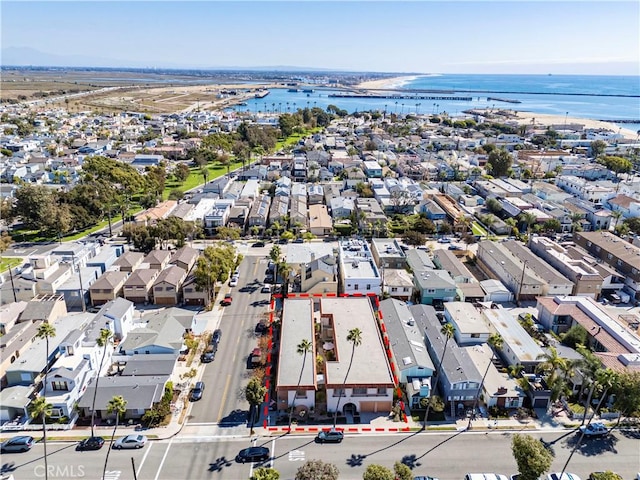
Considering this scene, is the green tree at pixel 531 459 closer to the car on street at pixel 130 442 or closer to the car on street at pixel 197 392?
the car on street at pixel 197 392

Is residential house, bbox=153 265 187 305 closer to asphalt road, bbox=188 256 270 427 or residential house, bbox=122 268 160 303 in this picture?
residential house, bbox=122 268 160 303

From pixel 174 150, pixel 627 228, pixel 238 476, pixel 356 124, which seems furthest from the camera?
pixel 356 124

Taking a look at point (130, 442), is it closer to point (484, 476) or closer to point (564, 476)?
point (484, 476)

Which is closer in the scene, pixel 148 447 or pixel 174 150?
pixel 148 447

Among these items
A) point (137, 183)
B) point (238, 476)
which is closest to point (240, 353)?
point (238, 476)

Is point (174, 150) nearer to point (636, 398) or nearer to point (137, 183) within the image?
point (137, 183)

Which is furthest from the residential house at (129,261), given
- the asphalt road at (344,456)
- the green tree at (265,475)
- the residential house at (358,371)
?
the green tree at (265,475)
